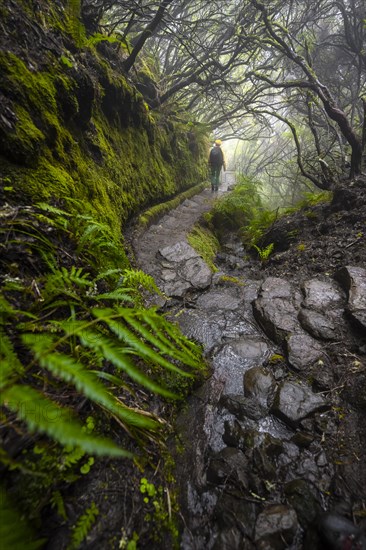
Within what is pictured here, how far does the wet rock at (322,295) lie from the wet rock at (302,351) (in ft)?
1.75

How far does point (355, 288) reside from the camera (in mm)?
2848

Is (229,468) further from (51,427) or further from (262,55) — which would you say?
(262,55)

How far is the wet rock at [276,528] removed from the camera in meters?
1.18

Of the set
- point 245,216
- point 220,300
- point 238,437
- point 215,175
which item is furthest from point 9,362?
point 215,175

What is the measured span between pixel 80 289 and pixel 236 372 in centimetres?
152

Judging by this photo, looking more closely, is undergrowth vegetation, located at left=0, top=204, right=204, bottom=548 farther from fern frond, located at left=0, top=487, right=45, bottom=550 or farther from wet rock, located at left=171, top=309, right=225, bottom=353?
wet rock, located at left=171, top=309, right=225, bottom=353

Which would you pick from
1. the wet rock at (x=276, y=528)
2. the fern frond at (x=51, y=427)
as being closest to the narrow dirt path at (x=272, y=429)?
the wet rock at (x=276, y=528)

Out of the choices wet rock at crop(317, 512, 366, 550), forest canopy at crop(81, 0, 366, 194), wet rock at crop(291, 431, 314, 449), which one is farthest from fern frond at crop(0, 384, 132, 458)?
forest canopy at crop(81, 0, 366, 194)

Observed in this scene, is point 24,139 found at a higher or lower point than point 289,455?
higher

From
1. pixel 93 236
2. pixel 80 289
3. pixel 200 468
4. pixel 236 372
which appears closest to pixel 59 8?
pixel 93 236

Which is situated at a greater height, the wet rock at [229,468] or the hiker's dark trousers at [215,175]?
the hiker's dark trousers at [215,175]

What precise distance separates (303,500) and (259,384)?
0.78m

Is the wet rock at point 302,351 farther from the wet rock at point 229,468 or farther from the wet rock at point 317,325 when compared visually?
the wet rock at point 229,468

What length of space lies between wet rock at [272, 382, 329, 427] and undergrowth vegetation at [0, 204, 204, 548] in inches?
27.6
